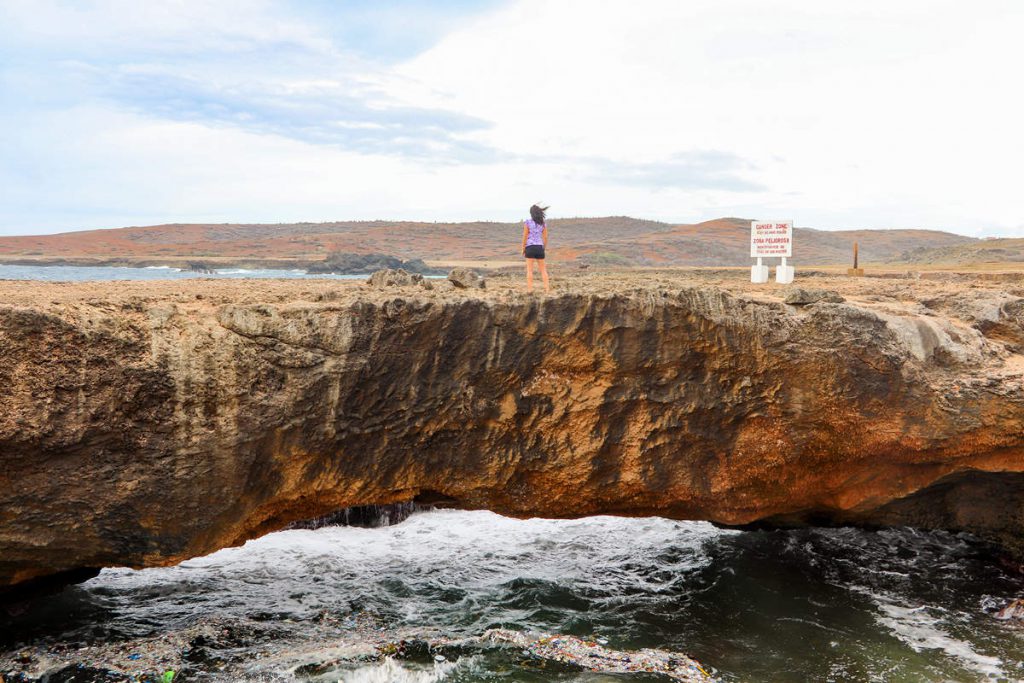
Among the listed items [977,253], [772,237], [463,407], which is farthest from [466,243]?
[463,407]

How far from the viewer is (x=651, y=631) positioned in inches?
302

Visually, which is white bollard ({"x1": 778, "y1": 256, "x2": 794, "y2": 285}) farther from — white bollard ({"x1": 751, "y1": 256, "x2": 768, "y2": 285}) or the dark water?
the dark water

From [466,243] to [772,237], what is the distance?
38622 millimetres

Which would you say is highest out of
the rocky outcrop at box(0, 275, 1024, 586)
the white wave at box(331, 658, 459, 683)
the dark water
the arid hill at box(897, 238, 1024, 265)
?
the arid hill at box(897, 238, 1024, 265)

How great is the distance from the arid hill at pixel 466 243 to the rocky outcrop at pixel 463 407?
1194 inches

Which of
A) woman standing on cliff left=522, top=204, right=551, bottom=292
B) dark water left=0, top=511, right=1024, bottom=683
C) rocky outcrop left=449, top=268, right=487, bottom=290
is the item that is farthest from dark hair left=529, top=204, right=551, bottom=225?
dark water left=0, top=511, right=1024, bottom=683

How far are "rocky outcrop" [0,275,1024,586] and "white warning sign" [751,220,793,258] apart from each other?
4467mm

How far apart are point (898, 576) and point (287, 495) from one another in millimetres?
6774

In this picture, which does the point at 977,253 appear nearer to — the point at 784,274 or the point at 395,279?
the point at 784,274

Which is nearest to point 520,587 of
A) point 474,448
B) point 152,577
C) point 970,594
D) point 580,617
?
point 580,617

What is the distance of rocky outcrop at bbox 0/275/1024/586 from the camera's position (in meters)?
6.13

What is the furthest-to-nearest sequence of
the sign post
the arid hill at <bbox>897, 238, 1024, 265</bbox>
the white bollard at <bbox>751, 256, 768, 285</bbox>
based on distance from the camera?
the arid hill at <bbox>897, 238, 1024, 265</bbox> < the sign post < the white bollard at <bbox>751, 256, 768, 285</bbox>

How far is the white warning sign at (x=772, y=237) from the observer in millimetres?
12828

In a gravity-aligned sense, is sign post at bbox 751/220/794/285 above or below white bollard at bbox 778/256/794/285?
above
